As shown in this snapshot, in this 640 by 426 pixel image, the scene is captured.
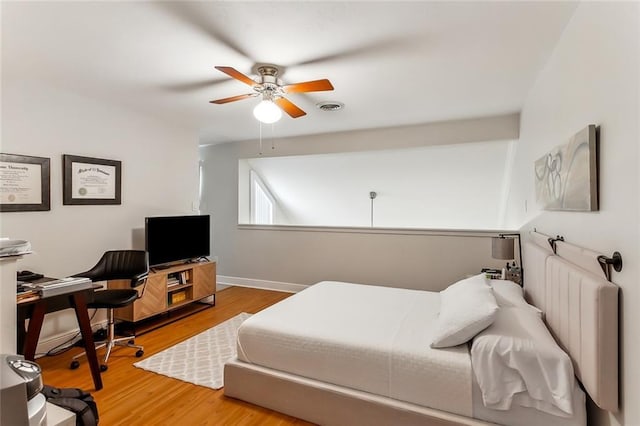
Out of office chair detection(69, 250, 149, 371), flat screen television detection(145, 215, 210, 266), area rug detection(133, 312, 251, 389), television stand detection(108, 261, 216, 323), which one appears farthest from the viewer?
flat screen television detection(145, 215, 210, 266)

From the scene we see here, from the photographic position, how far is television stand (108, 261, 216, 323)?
3.44m

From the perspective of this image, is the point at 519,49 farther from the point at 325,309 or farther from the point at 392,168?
the point at 392,168

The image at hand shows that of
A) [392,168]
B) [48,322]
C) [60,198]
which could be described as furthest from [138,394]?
[392,168]

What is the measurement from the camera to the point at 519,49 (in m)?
2.22

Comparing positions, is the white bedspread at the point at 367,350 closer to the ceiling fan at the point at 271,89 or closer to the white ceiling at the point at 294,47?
the ceiling fan at the point at 271,89

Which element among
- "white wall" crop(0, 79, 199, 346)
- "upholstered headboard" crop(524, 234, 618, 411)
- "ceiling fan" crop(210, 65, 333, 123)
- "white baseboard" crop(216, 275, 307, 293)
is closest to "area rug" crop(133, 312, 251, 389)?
"white wall" crop(0, 79, 199, 346)

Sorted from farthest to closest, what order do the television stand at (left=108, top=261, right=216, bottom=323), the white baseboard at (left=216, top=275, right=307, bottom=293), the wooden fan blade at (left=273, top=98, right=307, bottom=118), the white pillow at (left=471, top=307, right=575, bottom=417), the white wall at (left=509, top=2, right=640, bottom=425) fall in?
1. the white baseboard at (left=216, top=275, right=307, bottom=293)
2. the television stand at (left=108, top=261, right=216, bottom=323)
3. the wooden fan blade at (left=273, top=98, right=307, bottom=118)
4. the white pillow at (left=471, top=307, right=575, bottom=417)
5. the white wall at (left=509, top=2, right=640, bottom=425)

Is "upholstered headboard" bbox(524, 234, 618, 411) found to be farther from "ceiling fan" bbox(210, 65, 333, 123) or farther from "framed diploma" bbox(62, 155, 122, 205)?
"framed diploma" bbox(62, 155, 122, 205)

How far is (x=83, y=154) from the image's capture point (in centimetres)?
326

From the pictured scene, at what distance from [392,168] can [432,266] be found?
62.6 inches

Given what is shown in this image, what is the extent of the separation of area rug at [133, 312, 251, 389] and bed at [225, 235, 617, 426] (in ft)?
1.34

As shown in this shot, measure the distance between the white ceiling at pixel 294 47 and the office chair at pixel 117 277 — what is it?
1631mm

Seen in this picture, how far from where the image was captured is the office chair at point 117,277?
2824 mm

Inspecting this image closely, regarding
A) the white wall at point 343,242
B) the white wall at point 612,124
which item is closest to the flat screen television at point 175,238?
the white wall at point 343,242
